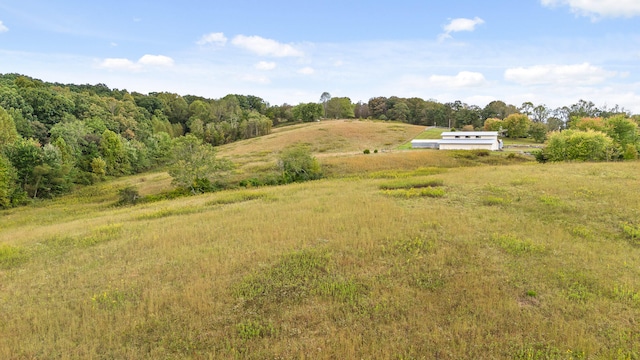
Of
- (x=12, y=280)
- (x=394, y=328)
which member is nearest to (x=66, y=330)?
(x=12, y=280)

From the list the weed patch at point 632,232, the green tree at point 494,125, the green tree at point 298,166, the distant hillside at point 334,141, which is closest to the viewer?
the weed patch at point 632,232

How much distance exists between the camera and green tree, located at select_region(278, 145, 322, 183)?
38938mm

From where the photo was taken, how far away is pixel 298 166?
128ft

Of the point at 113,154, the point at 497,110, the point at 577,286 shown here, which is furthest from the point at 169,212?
the point at 497,110

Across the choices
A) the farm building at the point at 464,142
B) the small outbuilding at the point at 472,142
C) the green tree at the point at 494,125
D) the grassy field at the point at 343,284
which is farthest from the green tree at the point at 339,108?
the grassy field at the point at 343,284

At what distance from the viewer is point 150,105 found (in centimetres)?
11169

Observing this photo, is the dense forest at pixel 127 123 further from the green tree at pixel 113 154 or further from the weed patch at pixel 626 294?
the weed patch at pixel 626 294

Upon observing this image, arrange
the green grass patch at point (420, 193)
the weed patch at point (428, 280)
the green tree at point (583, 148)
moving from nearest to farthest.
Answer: the weed patch at point (428, 280) → the green grass patch at point (420, 193) → the green tree at point (583, 148)

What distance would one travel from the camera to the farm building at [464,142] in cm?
6316

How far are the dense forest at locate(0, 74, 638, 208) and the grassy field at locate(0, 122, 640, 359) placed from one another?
85.2 feet

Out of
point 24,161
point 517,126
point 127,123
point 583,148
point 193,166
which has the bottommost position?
point 193,166

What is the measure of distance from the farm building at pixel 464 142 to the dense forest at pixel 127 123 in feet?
59.3

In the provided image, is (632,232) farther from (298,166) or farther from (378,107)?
(378,107)

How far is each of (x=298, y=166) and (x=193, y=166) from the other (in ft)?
37.8
